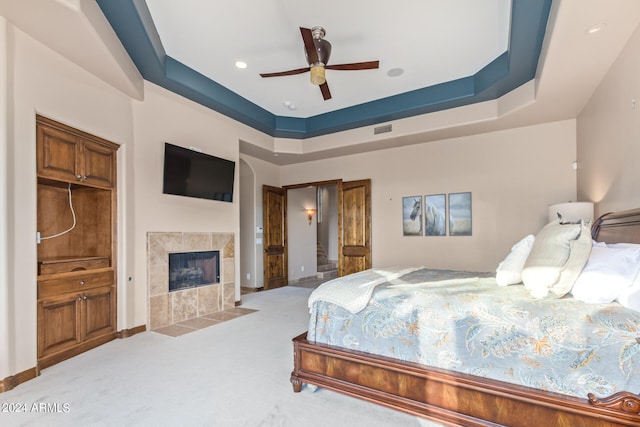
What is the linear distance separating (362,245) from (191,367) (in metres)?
4.08

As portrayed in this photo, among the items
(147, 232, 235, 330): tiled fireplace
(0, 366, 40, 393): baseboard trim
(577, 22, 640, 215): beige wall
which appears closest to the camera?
(0, 366, 40, 393): baseboard trim

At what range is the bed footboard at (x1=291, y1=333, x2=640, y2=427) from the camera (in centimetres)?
153

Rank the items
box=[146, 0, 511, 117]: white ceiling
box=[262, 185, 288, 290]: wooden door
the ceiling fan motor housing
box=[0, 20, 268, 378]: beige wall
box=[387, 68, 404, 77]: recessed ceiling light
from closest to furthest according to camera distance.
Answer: box=[0, 20, 268, 378]: beige wall
box=[146, 0, 511, 117]: white ceiling
the ceiling fan motor housing
box=[387, 68, 404, 77]: recessed ceiling light
box=[262, 185, 288, 290]: wooden door

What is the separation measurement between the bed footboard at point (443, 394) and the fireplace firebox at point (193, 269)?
8.62 feet

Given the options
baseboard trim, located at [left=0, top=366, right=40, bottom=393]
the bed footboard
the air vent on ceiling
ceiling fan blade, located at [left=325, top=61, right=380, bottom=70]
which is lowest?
baseboard trim, located at [left=0, top=366, right=40, bottom=393]

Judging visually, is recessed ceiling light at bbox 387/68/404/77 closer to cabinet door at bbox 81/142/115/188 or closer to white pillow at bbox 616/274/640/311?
white pillow at bbox 616/274/640/311

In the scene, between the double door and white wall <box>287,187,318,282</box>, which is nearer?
the double door

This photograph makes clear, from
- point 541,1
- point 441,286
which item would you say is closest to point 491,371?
point 441,286

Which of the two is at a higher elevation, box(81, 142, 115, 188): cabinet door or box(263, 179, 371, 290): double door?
box(81, 142, 115, 188): cabinet door

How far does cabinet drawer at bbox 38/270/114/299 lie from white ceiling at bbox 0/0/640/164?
2.13 m

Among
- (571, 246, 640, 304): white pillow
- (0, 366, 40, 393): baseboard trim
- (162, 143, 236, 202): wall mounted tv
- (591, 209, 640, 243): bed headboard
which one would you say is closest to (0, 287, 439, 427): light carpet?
(0, 366, 40, 393): baseboard trim

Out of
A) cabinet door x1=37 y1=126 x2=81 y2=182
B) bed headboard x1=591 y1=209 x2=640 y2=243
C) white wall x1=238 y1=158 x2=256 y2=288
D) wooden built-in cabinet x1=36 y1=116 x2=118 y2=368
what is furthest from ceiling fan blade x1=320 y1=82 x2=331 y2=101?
white wall x1=238 y1=158 x2=256 y2=288

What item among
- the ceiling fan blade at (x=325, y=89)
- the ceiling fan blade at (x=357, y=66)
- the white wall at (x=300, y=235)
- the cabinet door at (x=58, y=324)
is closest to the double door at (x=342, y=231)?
the white wall at (x=300, y=235)

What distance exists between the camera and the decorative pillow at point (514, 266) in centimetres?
246
